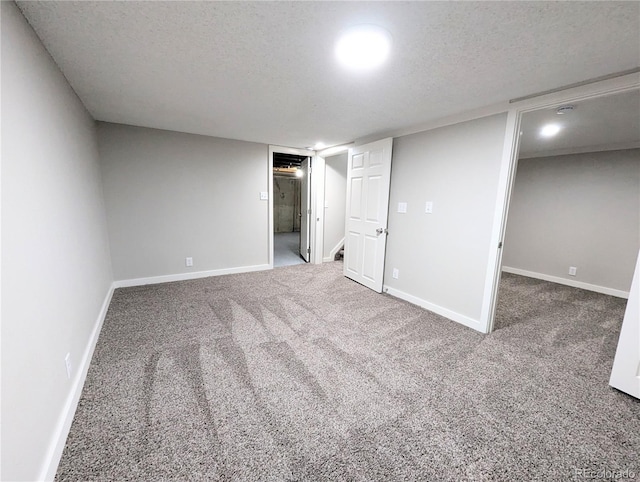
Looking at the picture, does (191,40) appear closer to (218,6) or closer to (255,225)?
(218,6)

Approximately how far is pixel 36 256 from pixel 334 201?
4.13 m

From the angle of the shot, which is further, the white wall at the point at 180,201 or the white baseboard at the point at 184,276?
the white baseboard at the point at 184,276

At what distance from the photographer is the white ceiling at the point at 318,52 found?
3.91 ft

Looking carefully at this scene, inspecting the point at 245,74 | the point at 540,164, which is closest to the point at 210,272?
the point at 245,74

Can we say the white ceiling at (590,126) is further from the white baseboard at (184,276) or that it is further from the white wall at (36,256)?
the white baseboard at (184,276)

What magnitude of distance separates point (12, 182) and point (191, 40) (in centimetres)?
113

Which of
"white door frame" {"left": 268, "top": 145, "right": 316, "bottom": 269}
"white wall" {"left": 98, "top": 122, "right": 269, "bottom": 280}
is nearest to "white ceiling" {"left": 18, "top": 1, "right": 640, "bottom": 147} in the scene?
"white wall" {"left": 98, "top": 122, "right": 269, "bottom": 280}

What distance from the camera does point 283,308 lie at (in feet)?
9.48

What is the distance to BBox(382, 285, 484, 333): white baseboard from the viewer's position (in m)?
2.56

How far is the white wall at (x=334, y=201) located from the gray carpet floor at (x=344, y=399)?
2376mm

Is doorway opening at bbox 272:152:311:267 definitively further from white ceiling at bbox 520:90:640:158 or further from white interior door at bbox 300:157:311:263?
white ceiling at bbox 520:90:640:158

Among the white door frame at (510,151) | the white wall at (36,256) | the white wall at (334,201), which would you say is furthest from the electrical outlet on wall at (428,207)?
the white wall at (36,256)

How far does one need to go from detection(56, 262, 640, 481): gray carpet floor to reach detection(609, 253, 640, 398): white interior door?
80 mm

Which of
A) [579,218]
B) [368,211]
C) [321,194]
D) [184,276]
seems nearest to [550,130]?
[579,218]
